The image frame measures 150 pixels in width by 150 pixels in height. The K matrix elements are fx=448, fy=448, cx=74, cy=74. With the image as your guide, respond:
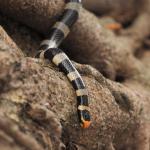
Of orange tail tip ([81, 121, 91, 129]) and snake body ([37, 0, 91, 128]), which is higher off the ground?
snake body ([37, 0, 91, 128])

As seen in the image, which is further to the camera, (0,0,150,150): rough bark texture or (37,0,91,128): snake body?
(37,0,91,128): snake body

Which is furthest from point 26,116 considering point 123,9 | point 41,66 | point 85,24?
point 123,9

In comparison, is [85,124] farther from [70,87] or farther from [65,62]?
[65,62]

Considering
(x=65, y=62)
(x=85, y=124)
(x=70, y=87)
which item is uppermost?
(x=65, y=62)

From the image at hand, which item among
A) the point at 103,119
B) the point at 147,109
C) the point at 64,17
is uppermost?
the point at 64,17

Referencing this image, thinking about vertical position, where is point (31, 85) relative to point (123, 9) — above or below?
above

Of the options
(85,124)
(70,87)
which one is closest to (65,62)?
(70,87)

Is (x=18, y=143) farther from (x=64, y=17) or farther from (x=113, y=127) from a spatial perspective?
(x=64, y=17)

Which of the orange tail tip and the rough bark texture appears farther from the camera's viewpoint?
the orange tail tip
